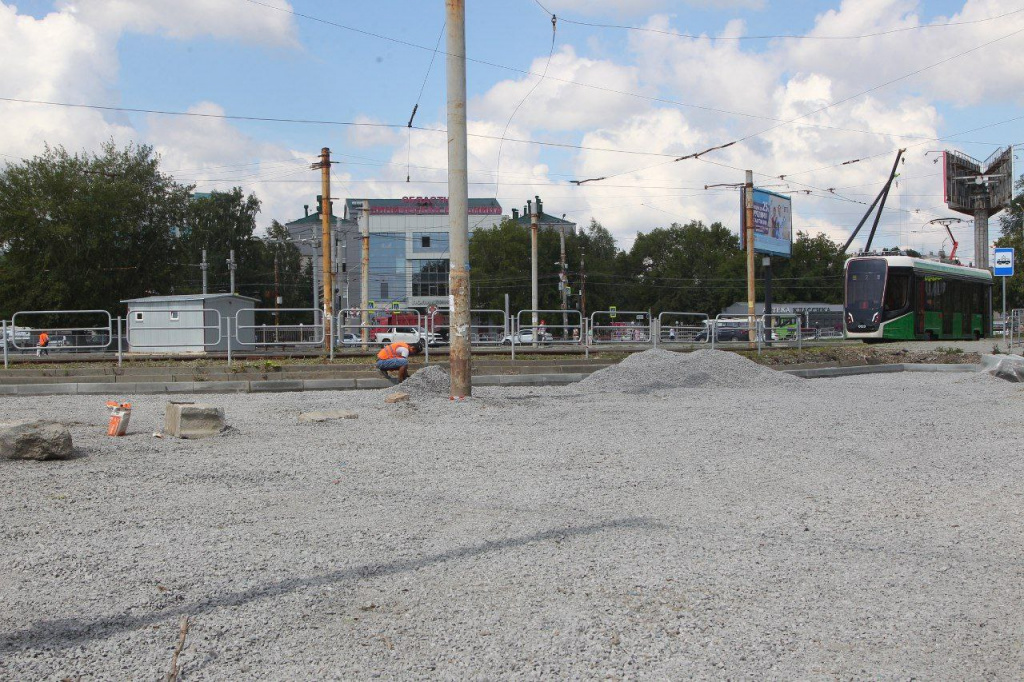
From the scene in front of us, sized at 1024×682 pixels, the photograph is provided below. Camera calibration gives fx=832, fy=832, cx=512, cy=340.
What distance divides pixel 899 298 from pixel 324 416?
83.3ft

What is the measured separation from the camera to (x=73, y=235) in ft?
132

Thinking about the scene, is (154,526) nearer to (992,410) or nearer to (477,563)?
(477,563)

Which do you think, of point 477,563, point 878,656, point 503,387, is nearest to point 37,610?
point 477,563

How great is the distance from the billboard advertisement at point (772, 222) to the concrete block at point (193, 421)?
31536 millimetres

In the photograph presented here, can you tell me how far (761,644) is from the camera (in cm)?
327

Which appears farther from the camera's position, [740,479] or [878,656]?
[740,479]

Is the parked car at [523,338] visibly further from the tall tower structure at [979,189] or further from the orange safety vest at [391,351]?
the tall tower structure at [979,189]

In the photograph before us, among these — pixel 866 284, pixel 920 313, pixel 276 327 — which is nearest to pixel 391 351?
pixel 276 327

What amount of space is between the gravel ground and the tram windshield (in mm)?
22299

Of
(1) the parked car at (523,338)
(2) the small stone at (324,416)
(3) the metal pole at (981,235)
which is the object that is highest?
(3) the metal pole at (981,235)

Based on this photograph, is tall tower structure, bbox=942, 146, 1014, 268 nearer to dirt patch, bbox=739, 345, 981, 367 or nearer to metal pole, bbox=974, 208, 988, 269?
metal pole, bbox=974, 208, 988, 269

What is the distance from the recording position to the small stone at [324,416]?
1016cm

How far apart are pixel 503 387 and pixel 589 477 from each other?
31.3ft

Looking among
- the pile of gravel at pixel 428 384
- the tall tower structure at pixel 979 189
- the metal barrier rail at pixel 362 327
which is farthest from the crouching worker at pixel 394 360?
the tall tower structure at pixel 979 189
